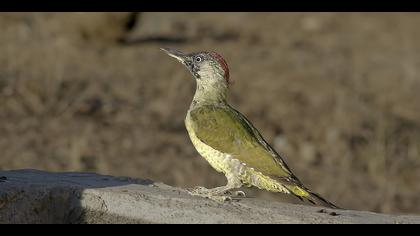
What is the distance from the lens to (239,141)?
6.86m

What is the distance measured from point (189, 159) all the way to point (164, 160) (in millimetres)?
337

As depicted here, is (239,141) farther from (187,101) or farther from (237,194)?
(187,101)

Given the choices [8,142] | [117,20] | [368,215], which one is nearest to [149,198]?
[368,215]

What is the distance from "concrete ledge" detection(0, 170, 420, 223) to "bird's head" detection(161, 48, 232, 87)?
1036mm

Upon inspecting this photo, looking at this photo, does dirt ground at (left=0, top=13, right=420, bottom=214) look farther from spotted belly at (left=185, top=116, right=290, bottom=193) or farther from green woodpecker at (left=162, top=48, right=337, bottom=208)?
spotted belly at (left=185, top=116, right=290, bottom=193)

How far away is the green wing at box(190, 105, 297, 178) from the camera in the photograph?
6.73 m

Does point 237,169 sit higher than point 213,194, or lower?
higher

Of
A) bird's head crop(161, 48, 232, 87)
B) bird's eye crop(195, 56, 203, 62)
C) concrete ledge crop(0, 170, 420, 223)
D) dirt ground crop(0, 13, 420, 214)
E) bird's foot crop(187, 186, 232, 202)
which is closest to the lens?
concrete ledge crop(0, 170, 420, 223)

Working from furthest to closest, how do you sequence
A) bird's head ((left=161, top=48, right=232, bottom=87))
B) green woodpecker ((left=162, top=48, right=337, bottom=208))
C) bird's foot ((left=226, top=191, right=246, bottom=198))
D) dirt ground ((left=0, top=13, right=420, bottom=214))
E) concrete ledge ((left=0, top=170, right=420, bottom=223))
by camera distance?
dirt ground ((left=0, top=13, right=420, bottom=214))
bird's head ((left=161, top=48, right=232, bottom=87))
bird's foot ((left=226, top=191, right=246, bottom=198))
green woodpecker ((left=162, top=48, right=337, bottom=208))
concrete ledge ((left=0, top=170, right=420, bottom=223))

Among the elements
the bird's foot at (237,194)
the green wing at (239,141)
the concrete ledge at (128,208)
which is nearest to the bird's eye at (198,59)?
the green wing at (239,141)

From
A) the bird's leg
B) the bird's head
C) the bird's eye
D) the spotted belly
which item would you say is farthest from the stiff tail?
the bird's eye

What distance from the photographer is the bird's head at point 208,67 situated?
745 centimetres

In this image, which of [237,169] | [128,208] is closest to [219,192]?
[237,169]

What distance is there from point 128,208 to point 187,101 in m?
7.28
